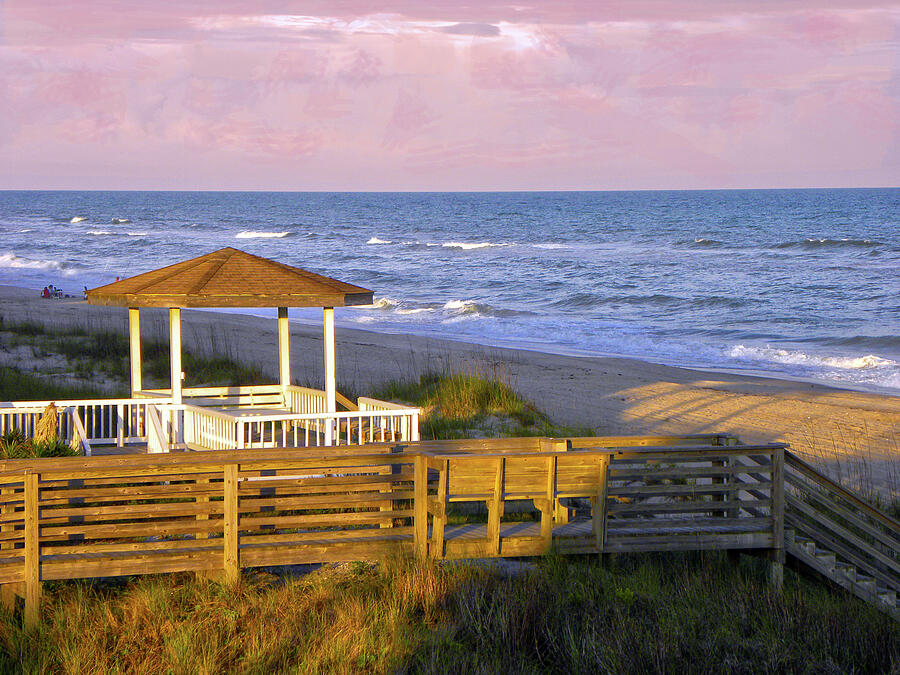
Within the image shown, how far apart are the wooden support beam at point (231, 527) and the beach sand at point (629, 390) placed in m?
7.43

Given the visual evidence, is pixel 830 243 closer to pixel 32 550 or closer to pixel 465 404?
pixel 465 404

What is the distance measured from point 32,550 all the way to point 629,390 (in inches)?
515

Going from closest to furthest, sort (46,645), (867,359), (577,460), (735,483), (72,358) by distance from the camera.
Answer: (46,645)
(577,460)
(735,483)
(72,358)
(867,359)

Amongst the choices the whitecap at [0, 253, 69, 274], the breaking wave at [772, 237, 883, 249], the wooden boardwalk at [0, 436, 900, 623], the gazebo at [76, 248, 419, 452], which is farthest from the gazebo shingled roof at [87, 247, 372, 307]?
the breaking wave at [772, 237, 883, 249]

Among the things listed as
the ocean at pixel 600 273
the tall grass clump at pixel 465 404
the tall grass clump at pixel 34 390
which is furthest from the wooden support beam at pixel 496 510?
the ocean at pixel 600 273

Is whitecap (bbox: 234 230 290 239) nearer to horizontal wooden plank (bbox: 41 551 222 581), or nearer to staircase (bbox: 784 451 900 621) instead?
staircase (bbox: 784 451 900 621)

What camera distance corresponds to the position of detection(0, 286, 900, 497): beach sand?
13.4 meters

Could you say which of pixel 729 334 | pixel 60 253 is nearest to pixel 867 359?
pixel 729 334

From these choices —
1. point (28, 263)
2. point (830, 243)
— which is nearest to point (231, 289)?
point (28, 263)

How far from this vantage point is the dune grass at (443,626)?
5.30 meters

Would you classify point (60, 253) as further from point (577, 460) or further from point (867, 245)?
Result: point (577, 460)

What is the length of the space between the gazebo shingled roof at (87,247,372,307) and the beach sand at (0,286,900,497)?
5.19m

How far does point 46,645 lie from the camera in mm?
5465

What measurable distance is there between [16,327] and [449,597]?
1748 centimetres
